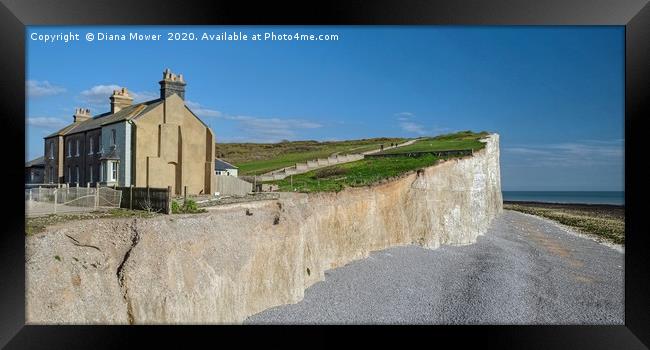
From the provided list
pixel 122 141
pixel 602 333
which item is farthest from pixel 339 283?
pixel 122 141

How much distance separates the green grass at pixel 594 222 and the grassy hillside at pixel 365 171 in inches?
271

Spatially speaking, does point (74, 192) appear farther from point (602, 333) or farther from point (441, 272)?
point (602, 333)

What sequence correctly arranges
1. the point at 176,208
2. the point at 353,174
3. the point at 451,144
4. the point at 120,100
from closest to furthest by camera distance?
the point at 176,208 → the point at 120,100 → the point at 353,174 → the point at 451,144

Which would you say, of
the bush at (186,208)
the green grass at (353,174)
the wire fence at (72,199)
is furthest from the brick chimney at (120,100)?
the bush at (186,208)

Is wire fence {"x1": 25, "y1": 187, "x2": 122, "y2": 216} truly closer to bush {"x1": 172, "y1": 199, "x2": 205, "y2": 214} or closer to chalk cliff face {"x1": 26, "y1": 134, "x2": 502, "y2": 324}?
bush {"x1": 172, "y1": 199, "x2": 205, "y2": 214}

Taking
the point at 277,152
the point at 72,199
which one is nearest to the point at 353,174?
the point at 277,152

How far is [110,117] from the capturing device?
18.6 metres

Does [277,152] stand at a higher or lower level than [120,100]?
lower

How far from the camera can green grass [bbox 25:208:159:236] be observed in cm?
1144

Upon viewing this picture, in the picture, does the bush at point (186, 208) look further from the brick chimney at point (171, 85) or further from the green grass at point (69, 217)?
the brick chimney at point (171, 85)

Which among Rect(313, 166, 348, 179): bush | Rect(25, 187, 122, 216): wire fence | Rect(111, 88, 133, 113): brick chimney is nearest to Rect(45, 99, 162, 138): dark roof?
Rect(111, 88, 133, 113): brick chimney

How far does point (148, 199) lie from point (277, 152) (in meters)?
22.3

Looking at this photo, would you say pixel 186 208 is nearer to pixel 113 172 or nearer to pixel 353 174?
pixel 113 172

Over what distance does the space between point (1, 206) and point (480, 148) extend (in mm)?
22410
